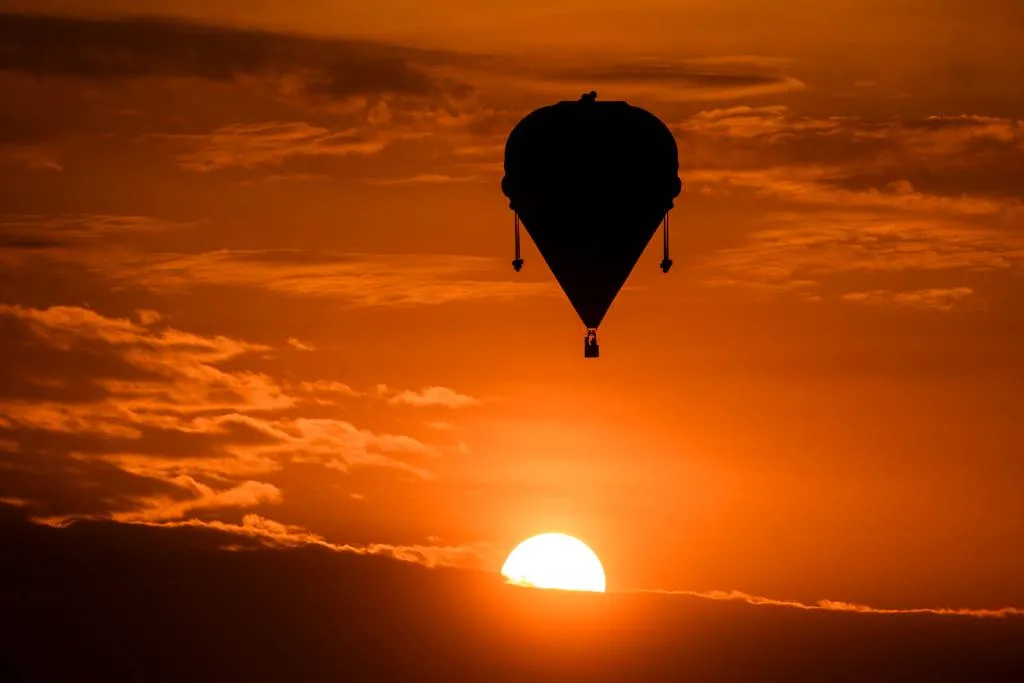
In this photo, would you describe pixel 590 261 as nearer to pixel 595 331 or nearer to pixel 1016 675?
pixel 595 331

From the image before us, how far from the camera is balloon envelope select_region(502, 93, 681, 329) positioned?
62625 mm

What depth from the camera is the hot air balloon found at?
205 feet

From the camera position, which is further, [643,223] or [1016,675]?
[1016,675]

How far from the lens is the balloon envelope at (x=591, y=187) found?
62.6 m

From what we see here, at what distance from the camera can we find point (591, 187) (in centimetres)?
6309

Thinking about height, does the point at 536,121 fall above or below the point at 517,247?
above

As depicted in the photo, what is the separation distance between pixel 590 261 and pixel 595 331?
95.1 inches

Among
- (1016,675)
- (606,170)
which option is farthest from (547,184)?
(1016,675)

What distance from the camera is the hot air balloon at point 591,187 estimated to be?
62.6 meters

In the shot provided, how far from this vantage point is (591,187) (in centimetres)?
6309

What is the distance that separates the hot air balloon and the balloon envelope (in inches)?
1.0

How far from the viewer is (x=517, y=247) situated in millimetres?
60031

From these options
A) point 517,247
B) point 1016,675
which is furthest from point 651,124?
point 1016,675

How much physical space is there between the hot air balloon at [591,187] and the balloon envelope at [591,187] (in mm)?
26
